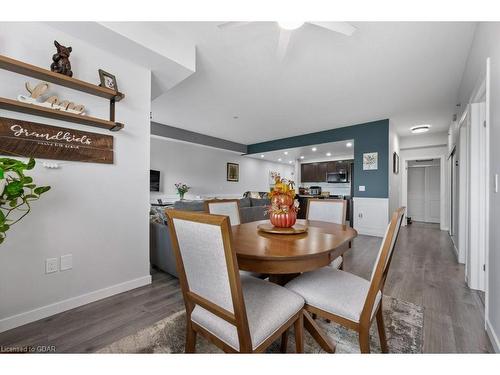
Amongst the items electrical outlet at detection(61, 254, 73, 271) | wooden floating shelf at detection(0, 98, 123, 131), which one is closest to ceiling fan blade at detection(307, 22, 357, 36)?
wooden floating shelf at detection(0, 98, 123, 131)

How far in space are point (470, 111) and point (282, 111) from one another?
272cm

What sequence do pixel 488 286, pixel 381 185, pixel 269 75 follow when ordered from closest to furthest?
pixel 488 286 < pixel 269 75 < pixel 381 185

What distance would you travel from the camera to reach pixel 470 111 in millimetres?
2279

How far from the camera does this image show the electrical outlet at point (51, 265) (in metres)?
1.68

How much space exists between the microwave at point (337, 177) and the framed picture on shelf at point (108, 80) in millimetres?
7045

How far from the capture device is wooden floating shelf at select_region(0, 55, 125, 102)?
1.48m

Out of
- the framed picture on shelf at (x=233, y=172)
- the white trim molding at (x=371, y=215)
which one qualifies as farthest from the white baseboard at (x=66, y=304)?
the framed picture on shelf at (x=233, y=172)

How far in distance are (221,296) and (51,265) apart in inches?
64.6

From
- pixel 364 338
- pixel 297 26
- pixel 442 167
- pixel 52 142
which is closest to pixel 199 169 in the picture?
pixel 52 142

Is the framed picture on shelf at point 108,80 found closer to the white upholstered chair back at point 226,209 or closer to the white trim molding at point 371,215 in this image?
the white upholstered chair back at point 226,209

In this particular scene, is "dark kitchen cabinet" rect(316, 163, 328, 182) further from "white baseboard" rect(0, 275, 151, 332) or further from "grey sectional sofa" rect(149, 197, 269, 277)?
"white baseboard" rect(0, 275, 151, 332)

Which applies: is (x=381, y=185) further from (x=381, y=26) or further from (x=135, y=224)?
(x=135, y=224)
